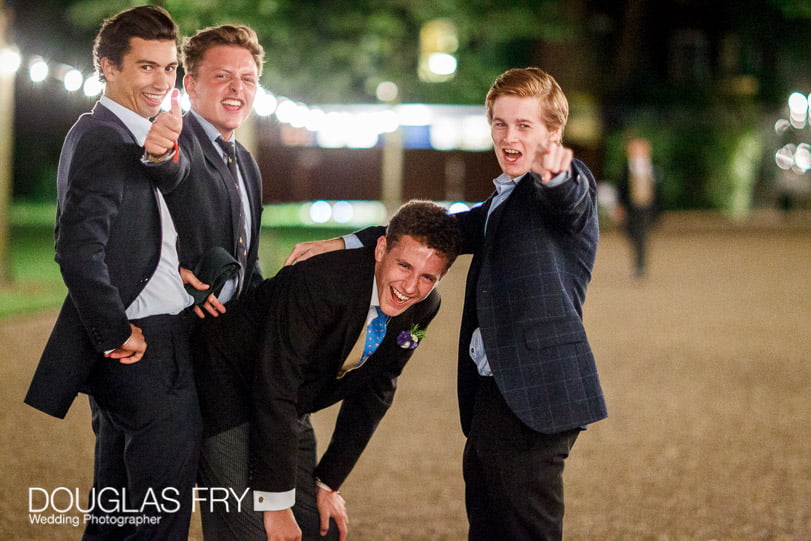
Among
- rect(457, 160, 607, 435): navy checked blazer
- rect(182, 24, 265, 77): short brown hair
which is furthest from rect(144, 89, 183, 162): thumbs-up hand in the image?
rect(457, 160, 607, 435): navy checked blazer

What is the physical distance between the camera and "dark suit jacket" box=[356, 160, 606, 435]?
3004mm

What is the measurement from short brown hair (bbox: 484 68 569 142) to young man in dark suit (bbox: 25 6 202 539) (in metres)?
0.93

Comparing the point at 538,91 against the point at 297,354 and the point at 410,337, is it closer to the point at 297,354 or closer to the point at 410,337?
the point at 410,337

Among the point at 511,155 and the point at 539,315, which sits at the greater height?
the point at 511,155

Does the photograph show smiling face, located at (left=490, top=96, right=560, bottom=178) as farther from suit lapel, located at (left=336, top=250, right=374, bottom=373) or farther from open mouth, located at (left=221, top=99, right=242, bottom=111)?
open mouth, located at (left=221, top=99, right=242, bottom=111)

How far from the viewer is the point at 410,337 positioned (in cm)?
320

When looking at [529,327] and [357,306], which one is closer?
[529,327]

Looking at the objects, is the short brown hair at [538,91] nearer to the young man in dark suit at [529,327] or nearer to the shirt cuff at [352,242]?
the young man in dark suit at [529,327]

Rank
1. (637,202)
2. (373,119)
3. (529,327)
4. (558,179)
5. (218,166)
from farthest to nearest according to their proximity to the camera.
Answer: (373,119)
(637,202)
(218,166)
(529,327)
(558,179)

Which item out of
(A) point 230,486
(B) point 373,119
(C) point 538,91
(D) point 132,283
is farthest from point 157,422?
(B) point 373,119

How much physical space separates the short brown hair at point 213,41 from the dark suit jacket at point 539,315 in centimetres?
107

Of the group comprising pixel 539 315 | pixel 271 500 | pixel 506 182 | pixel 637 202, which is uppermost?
pixel 506 182

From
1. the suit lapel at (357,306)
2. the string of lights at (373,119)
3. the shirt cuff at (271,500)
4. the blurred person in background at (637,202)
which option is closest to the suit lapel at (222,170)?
the suit lapel at (357,306)

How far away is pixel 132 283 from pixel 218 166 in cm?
51
